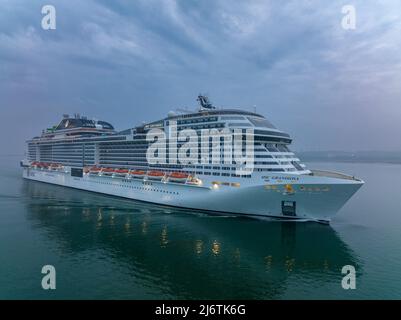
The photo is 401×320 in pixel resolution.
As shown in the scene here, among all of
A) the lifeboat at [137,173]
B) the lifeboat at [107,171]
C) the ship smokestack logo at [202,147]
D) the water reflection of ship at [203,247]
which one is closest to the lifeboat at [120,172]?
the lifeboat at [107,171]

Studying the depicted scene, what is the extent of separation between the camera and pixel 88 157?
62.9m

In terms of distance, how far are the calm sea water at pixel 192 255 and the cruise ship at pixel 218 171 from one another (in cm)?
246

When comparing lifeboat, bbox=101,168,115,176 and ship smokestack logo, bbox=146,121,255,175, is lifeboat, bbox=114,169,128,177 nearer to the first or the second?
lifeboat, bbox=101,168,115,176

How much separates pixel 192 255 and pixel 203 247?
2.35 meters

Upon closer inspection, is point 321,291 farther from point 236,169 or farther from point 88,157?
point 88,157

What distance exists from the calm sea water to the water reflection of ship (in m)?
0.09

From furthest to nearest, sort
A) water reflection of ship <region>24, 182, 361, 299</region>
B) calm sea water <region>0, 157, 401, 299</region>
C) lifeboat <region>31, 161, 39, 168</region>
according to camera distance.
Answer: lifeboat <region>31, 161, 39, 168</region> → water reflection of ship <region>24, 182, 361, 299</region> → calm sea water <region>0, 157, 401, 299</region>

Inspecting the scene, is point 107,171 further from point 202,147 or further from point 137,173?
point 202,147

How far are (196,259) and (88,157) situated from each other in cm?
4825

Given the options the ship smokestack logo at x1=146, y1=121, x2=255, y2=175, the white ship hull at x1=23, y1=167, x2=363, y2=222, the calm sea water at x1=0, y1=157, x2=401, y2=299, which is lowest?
the calm sea water at x1=0, y1=157, x2=401, y2=299

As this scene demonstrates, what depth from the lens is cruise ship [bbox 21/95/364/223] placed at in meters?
32.5

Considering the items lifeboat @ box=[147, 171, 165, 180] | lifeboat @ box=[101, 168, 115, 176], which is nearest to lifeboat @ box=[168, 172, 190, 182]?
lifeboat @ box=[147, 171, 165, 180]

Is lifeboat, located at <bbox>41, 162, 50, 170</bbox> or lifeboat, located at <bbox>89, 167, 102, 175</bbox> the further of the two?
lifeboat, located at <bbox>41, 162, 50, 170</bbox>
